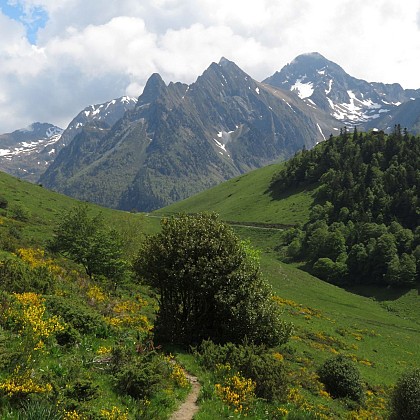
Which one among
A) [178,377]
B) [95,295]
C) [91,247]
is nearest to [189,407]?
[178,377]

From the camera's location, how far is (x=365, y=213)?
5571 inches

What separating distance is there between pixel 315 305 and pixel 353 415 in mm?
51516

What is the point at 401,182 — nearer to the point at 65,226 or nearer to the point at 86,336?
the point at 65,226

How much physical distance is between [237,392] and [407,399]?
44.2 feet

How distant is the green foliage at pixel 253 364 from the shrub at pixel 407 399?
9488 mm

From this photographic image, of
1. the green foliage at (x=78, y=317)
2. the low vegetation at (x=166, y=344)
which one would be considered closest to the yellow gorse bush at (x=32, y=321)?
the low vegetation at (x=166, y=344)

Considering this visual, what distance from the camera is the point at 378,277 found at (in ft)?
377

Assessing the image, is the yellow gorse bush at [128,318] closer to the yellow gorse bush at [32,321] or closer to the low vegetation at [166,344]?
the low vegetation at [166,344]

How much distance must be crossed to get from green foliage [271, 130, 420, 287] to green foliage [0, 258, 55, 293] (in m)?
103

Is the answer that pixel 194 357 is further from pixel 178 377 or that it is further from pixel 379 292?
pixel 379 292

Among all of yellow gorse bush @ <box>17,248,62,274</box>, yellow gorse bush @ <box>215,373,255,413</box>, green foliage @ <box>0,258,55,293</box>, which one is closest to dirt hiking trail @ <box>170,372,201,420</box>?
yellow gorse bush @ <box>215,373,255,413</box>

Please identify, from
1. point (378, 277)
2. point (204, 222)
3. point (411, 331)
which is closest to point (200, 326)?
point (204, 222)

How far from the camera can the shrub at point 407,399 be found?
2457cm

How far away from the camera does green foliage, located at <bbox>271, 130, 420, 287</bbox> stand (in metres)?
118
